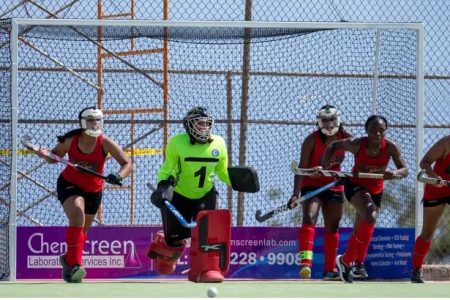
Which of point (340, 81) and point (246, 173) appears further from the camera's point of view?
point (340, 81)

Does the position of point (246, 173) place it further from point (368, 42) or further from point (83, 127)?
point (368, 42)

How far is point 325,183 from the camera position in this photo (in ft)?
43.8

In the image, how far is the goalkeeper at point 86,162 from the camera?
496 inches

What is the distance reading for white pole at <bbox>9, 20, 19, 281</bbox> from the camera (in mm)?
13516

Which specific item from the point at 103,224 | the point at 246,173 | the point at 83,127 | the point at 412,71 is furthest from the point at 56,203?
the point at 412,71

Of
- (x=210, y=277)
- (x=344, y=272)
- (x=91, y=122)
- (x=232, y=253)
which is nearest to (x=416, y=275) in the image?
(x=344, y=272)

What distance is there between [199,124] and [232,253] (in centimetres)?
206

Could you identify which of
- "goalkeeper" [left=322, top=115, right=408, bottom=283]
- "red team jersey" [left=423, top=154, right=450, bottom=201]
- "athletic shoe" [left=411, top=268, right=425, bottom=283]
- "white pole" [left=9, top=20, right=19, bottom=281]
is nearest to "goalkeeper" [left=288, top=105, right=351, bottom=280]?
"goalkeeper" [left=322, top=115, right=408, bottom=283]

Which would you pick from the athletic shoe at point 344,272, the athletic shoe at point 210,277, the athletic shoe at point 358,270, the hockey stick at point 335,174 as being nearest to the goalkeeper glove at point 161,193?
the athletic shoe at point 210,277

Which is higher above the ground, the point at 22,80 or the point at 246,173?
the point at 22,80

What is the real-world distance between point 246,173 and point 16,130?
253 cm

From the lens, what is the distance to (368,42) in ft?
47.5

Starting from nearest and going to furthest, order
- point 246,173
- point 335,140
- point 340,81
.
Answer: point 246,173 < point 335,140 < point 340,81

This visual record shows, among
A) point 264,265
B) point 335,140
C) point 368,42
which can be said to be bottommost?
point 264,265
